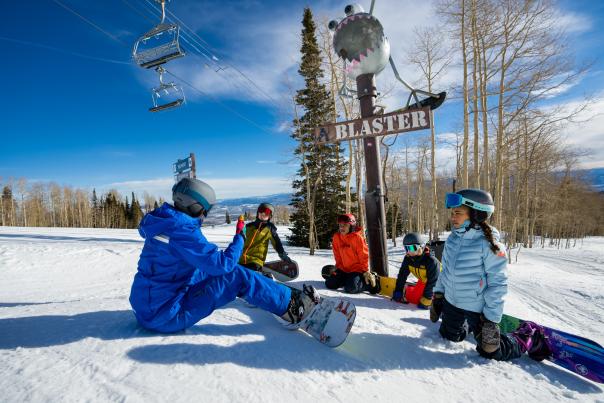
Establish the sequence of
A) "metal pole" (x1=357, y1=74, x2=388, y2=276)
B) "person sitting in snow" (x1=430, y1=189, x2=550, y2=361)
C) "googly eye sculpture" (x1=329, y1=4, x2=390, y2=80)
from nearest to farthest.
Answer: "person sitting in snow" (x1=430, y1=189, x2=550, y2=361), "googly eye sculpture" (x1=329, y1=4, x2=390, y2=80), "metal pole" (x1=357, y1=74, x2=388, y2=276)

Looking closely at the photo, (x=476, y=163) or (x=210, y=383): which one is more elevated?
(x=476, y=163)

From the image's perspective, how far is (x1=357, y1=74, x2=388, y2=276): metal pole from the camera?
482 cm

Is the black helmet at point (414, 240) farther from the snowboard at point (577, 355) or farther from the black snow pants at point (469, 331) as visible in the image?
the snowboard at point (577, 355)

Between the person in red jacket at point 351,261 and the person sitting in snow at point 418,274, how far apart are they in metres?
0.45

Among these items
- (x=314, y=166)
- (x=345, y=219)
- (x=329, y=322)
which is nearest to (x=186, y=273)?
(x=329, y=322)

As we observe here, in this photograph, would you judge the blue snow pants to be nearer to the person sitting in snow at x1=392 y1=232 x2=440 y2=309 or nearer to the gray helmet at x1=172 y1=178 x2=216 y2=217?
the gray helmet at x1=172 y1=178 x2=216 y2=217

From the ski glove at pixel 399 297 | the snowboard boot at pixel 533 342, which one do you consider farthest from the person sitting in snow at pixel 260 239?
the snowboard boot at pixel 533 342

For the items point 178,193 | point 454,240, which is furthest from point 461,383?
point 178,193

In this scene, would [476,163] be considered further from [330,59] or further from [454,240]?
[454,240]

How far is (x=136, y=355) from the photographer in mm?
1958

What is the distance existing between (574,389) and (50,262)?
906 cm

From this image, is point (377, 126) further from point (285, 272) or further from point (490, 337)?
point (490, 337)

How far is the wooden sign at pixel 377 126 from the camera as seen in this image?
4266mm

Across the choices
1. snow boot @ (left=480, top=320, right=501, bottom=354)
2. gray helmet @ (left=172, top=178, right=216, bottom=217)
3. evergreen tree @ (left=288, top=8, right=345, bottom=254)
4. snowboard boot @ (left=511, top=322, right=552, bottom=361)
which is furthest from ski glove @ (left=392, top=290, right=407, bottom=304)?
evergreen tree @ (left=288, top=8, right=345, bottom=254)
